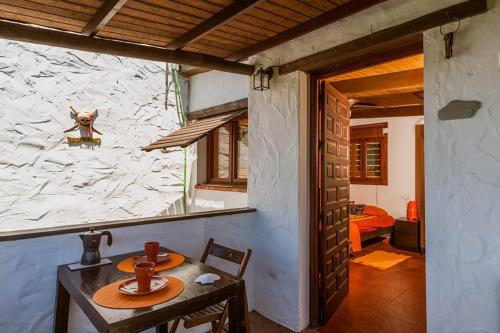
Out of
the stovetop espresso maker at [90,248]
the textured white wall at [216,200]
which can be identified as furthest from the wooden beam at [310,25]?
the stovetop espresso maker at [90,248]

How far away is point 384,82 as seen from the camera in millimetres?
4117

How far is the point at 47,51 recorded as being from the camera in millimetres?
3910

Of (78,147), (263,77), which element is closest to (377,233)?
(263,77)

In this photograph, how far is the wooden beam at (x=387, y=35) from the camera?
1.93 metres

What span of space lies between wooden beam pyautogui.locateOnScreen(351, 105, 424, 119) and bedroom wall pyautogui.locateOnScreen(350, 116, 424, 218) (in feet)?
0.85

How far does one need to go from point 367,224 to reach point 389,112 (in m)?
2.33

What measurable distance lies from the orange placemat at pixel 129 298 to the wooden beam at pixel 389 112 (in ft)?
19.2

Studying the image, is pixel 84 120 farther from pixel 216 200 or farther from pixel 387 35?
pixel 387 35

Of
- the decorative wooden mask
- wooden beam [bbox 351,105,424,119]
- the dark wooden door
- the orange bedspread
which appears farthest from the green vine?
wooden beam [bbox 351,105,424,119]

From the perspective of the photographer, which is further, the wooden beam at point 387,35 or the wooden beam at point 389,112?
the wooden beam at point 389,112

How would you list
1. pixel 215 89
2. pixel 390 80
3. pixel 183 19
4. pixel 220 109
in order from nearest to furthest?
1. pixel 183 19
2. pixel 390 80
3. pixel 220 109
4. pixel 215 89

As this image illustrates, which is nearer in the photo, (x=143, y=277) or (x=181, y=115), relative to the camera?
(x=143, y=277)

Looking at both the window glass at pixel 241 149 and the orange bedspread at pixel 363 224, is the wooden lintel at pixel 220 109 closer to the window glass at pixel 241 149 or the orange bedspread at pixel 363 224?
the window glass at pixel 241 149

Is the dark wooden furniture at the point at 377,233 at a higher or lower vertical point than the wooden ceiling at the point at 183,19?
lower
